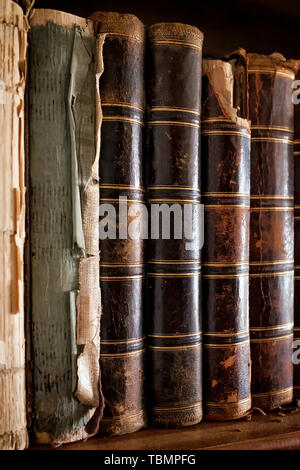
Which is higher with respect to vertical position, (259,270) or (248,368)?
(259,270)

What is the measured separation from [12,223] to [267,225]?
A: 535mm

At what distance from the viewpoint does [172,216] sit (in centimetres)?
103

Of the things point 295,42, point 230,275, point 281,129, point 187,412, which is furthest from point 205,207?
point 295,42

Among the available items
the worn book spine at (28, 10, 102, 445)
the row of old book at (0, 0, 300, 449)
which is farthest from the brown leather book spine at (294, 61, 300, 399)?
the worn book spine at (28, 10, 102, 445)

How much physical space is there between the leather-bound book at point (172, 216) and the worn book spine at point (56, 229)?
0.15 meters

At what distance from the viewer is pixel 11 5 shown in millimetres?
877

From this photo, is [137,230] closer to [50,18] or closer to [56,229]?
[56,229]

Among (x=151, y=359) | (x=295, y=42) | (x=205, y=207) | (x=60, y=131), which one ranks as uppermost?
(x=295, y=42)

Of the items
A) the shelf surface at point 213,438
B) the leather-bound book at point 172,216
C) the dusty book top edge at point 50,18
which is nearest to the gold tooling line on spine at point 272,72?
the leather-bound book at point 172,216

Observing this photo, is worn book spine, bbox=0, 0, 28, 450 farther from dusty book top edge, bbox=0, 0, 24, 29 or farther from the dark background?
the dark background

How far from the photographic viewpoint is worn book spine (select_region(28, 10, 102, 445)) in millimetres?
930

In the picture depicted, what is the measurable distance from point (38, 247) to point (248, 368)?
50 centimetres

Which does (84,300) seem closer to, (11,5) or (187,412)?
(187,412)

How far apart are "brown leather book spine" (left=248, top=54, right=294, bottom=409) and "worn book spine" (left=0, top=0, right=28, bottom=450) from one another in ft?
1.61
